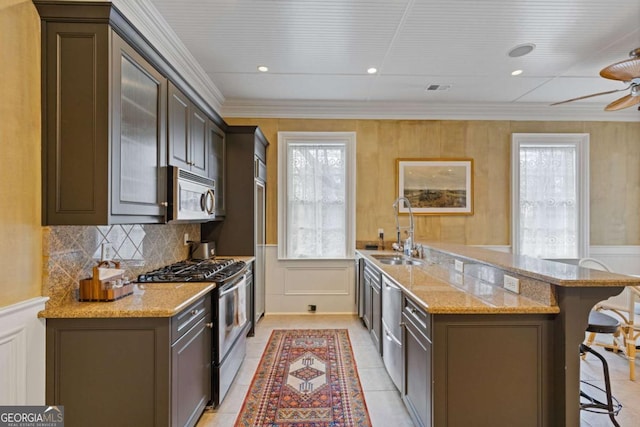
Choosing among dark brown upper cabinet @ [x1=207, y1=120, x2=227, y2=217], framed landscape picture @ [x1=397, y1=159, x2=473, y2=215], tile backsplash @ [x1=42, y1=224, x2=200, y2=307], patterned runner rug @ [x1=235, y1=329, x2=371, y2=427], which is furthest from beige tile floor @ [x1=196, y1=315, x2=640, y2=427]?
framed landscape picture @ [x1=397, y1=159, x2=473, y2=215]

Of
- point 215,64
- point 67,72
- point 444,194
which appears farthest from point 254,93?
point 444,194

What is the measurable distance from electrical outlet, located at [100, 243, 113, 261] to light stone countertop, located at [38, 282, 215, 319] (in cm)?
30

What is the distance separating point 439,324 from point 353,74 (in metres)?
2.79

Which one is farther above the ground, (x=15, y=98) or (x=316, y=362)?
(x=15, y=98)

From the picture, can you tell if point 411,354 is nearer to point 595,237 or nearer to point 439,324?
point 439,324

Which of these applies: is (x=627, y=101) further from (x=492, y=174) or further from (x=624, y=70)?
(x=492, y=174)

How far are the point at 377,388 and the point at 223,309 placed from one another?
1377 millimetres

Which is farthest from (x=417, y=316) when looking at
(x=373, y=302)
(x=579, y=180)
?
(x=579, y=180)

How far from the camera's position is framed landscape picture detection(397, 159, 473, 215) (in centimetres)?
449

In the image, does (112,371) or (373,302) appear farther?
(373,302)

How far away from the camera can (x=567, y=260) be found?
14.7ft

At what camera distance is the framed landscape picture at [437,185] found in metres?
4.49

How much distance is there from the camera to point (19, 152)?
5.15ft

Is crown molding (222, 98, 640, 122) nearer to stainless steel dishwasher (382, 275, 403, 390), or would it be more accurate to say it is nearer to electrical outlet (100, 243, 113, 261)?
stainless steel dishwasher (382, 275, 403, 390)
